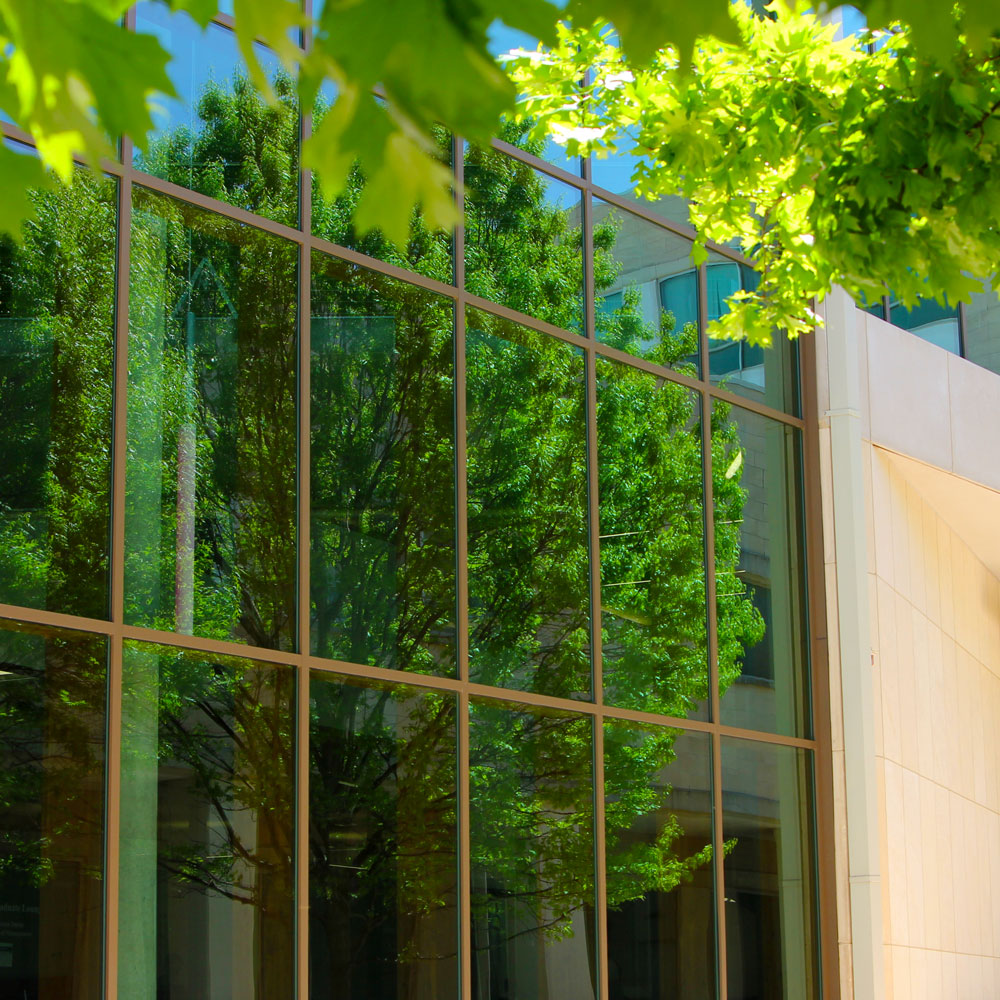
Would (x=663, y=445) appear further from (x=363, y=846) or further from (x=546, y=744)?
(x=363, y=846)

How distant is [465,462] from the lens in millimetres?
9586

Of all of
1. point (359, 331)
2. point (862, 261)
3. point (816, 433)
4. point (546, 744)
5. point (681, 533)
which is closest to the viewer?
point (862, 261)

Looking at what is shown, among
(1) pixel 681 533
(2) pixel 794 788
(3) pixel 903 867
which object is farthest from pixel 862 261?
(3) pixel 903 867

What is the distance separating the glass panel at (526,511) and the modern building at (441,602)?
3cm

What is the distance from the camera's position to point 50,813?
6.97 metres

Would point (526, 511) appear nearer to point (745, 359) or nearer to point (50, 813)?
point (745, 359)

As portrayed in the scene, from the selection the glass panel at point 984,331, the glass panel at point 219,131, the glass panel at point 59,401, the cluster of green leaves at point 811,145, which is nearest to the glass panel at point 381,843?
the glass panel at point 59,401

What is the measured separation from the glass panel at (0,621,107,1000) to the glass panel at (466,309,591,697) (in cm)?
291

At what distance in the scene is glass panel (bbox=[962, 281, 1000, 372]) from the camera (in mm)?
17672

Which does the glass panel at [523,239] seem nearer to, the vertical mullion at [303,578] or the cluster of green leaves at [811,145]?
the vertical mullion at [303,578]

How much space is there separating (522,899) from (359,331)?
3.77 meters

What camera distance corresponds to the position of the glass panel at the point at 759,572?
12.0 meters

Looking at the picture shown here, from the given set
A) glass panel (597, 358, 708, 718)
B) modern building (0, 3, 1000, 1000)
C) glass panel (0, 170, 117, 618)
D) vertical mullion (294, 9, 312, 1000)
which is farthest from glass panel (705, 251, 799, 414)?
glass panel (0, 170, 117, 618)

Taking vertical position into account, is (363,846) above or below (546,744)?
below
